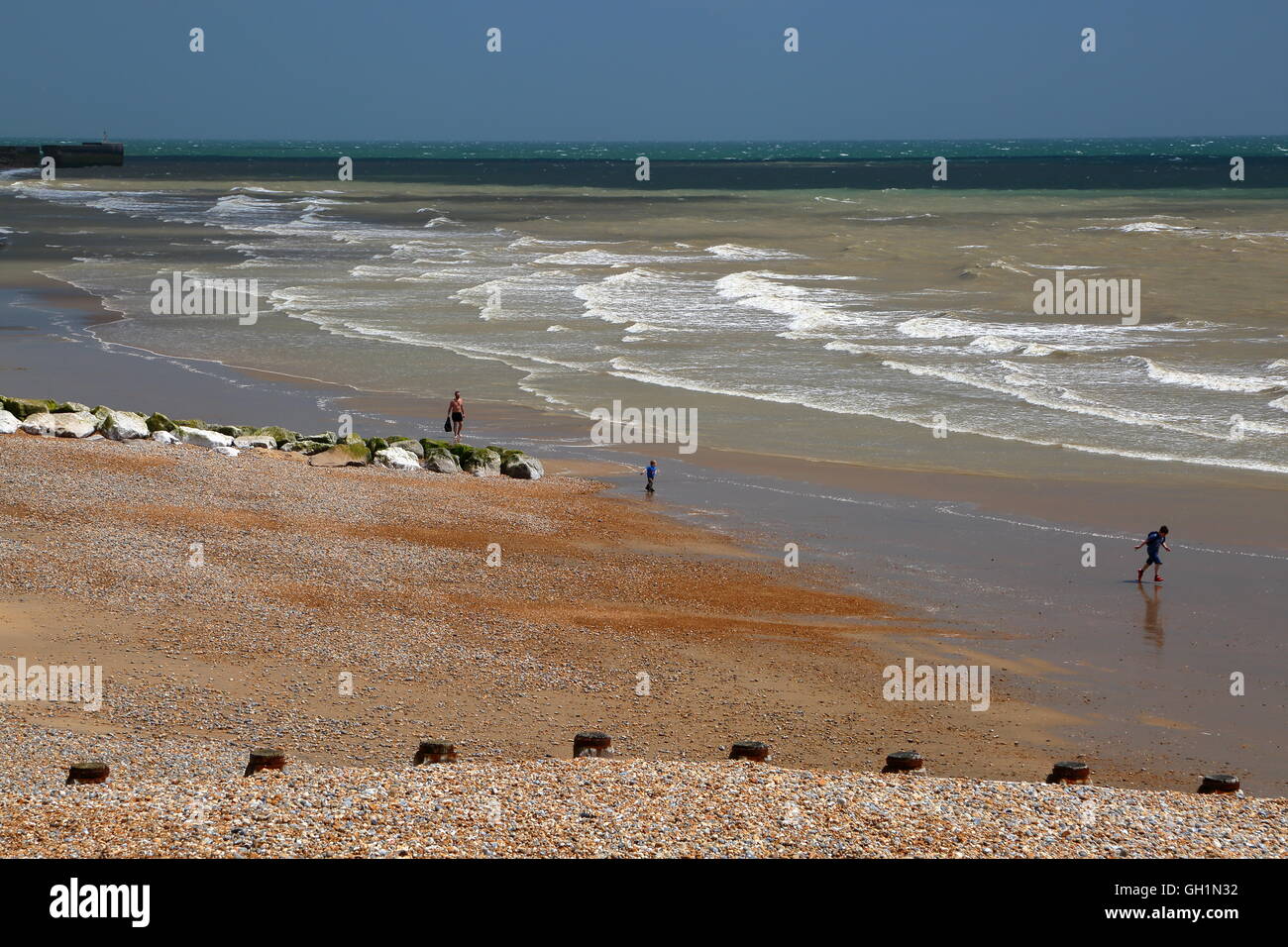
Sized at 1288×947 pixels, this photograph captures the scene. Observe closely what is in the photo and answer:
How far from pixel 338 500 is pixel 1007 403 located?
16.2 m

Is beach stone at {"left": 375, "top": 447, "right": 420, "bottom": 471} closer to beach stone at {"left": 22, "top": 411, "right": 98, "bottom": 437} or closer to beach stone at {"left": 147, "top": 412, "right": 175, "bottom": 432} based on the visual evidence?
beach stone at {"left": 147, "top": 412, "right": 175, "bottom": 432}

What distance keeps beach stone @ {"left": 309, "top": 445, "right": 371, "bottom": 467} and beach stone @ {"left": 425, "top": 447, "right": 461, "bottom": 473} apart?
41.1 inches

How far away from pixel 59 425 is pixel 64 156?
14831 centimetres

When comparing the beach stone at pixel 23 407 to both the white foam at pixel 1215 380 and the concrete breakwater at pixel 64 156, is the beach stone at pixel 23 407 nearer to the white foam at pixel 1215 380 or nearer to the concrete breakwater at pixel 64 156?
the white foam at pixel 1215 380

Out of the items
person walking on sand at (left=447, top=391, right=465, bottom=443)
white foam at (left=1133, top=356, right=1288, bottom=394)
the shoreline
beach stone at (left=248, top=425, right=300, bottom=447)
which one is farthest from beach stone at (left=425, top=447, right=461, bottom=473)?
white foam at (left=1133, top=356, right=1288, bottom=394)

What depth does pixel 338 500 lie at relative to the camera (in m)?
21.1

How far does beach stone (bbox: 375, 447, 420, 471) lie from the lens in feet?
79.4

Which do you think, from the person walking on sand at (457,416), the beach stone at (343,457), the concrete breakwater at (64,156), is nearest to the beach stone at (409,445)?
the beach stone at (343,457)

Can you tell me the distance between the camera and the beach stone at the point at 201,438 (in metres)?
24.5

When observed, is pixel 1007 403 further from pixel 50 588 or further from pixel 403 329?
pixel 50 588
